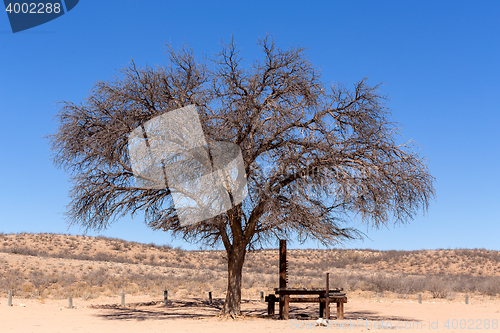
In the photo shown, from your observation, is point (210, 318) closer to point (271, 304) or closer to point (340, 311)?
point (271, 304)

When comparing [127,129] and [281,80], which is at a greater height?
[281,80]

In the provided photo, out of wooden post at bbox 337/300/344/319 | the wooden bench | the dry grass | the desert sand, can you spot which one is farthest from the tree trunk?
wooden post at bbox 337/300/344/319

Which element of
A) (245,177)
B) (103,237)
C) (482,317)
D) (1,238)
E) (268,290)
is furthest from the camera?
(103,237)

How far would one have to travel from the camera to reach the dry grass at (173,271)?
95.7 feet

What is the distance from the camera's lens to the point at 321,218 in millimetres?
15680

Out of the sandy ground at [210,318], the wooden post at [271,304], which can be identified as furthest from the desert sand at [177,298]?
the wooden post at [271,304]

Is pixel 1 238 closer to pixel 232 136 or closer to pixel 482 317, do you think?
pixel 232 136

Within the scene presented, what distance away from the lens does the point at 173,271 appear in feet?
132

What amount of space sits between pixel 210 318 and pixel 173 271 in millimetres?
24242

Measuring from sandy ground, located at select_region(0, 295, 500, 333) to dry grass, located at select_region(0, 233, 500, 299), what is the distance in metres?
3.09

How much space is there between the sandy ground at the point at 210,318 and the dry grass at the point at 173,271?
3086 mm

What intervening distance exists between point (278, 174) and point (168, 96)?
4381 millimetres

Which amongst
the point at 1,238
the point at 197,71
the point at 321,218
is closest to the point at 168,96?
the point at 197,71

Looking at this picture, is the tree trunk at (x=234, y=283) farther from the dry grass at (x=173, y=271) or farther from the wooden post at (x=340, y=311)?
the wooden post at (x=340, y=311)
